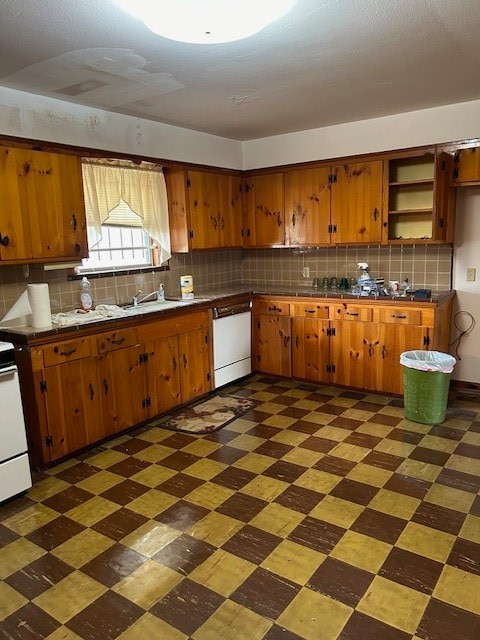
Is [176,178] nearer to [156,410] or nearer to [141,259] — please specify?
[141,259]

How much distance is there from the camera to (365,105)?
386 centimetres

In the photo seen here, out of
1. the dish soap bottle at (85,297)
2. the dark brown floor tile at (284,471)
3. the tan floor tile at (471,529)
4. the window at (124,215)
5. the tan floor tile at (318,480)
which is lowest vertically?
the tan floor tile at (471,529)

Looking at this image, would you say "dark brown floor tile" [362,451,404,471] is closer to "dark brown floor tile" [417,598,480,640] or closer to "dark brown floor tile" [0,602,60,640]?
"dark brown floor tile" [417,598,480,640]

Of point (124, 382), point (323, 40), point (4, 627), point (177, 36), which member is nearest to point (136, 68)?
point (177, 36)

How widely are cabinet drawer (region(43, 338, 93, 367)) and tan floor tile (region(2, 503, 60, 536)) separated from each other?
2.83 ft

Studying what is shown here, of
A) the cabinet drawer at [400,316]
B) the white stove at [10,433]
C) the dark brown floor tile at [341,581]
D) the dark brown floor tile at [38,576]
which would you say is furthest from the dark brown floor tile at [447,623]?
the cabinet drawer at [400,316]

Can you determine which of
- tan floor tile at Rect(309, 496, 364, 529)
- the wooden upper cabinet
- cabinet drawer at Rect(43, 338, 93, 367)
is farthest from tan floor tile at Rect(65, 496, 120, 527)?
the wooden upper cabinet

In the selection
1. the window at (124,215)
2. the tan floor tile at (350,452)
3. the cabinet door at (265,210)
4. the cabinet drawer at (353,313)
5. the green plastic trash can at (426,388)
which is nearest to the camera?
the tan floor tile at (350,452)

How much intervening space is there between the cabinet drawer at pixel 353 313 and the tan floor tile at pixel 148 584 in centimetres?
277

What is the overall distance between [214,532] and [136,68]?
264 cm

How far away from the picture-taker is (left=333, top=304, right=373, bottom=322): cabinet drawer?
4219mm

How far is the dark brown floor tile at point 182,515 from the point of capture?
2491mm

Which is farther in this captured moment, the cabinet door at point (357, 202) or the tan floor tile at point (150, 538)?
the cabinet door at point (357, 202)

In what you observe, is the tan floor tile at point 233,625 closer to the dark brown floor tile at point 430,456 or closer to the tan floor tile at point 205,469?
the tan floor tile at point 205,469
